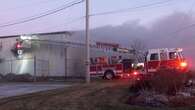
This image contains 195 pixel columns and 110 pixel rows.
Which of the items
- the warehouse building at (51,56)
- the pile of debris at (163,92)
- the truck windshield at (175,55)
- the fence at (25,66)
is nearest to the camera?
the pile of debris at (163,92)

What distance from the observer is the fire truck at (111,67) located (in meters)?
40.2

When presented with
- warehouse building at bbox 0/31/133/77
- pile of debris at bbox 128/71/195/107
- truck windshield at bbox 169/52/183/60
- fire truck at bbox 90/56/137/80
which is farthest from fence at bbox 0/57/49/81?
pile of debris at bbox 128/71/195/107

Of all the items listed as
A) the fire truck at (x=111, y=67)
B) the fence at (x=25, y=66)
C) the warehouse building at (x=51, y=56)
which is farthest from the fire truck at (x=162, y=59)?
the fence at (x=25, y=66)

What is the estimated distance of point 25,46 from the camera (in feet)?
189

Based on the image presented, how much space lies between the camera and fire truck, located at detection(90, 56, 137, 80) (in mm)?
40188

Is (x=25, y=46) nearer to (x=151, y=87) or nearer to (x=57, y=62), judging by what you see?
(x=57, y=62)

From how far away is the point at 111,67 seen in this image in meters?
40.9

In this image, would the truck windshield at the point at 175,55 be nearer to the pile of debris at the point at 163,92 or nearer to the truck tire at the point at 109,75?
the truck tire at the point at 109,75

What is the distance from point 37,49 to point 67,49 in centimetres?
467

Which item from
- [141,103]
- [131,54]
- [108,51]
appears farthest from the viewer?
[108,51]

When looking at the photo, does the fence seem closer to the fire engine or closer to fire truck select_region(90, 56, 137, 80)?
fire truck select_region(90, 56, 137, 80)

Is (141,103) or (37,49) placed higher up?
(37,49)

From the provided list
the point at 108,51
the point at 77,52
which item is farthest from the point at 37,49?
the point at 108,51

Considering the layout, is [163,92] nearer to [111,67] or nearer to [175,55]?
[175,55]
